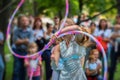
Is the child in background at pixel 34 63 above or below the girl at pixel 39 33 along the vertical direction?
below

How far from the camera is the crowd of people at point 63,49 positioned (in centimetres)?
791

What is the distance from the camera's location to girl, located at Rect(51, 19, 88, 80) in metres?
7.88

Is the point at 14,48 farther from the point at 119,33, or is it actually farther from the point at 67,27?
the point at 67,27

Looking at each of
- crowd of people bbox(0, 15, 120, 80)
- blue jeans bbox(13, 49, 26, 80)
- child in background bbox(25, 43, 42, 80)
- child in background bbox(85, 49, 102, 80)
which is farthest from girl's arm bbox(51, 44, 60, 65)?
blue jeans bbox(13, 49, 26, 80)

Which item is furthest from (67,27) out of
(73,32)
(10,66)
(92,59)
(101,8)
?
(10,66)

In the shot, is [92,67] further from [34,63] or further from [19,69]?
[19,69]

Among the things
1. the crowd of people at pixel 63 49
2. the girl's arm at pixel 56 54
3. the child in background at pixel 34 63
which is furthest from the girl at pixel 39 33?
the girl's arm at pixel 56 54

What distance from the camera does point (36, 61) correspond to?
1096 centimetres

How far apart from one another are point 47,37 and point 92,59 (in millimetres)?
1654

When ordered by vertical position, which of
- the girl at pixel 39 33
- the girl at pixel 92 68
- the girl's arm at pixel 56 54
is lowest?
the girl at pixel 92 68

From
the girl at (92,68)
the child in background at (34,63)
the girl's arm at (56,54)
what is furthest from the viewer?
the child in background at (34,63)

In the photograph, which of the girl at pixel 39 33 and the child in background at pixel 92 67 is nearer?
the child in background at pixel 92 67

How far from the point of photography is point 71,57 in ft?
25.9

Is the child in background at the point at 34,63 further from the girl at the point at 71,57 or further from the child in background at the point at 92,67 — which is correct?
the girl at the point at 71,57
